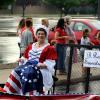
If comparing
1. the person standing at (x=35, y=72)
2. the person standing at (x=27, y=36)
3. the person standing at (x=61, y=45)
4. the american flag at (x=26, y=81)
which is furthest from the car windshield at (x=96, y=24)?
the american flag at (x=26, y=81)

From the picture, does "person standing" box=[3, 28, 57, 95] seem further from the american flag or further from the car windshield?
the car windshield

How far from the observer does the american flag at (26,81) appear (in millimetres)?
7285

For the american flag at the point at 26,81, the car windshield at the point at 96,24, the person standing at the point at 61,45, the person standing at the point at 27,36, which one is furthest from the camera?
the car windshield at the point at 96,24

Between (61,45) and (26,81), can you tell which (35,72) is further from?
(61,45)

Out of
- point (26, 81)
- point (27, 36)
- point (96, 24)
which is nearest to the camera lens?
point (26, 81)

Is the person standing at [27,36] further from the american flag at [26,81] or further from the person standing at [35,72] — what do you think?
the american flag at [26,81]

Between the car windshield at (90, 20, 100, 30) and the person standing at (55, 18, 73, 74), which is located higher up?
the person standing at (55, 18, 73, 74)

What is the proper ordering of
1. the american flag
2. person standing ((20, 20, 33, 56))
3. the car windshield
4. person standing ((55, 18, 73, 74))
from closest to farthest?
the american flag < person standing ((55, 18, 73, 74)) < person standing ((20, 20, 33, 56)) < the car windshield

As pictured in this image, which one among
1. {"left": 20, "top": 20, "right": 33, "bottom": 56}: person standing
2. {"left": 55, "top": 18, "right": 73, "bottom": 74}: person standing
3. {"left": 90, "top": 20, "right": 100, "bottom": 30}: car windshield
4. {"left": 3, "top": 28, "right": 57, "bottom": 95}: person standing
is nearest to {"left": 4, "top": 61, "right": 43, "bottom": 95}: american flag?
{"left": 3, "top": 28, "right": 57, "bottom": 95}: person standing

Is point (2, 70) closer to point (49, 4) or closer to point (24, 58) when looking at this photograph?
point (24, 58)

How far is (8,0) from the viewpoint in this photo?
3000 inches

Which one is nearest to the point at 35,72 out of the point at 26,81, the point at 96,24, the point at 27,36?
the point at 26,81

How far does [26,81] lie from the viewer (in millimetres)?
7266

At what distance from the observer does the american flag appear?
7285 millimetres
